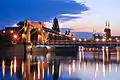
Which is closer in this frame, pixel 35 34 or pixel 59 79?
pixel 59 79

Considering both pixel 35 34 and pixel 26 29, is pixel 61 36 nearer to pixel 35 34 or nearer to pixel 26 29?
pixel 35 34

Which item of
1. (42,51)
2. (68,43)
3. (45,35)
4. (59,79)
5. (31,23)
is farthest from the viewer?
(45,35)

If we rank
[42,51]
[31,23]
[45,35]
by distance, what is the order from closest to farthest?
[42,51] < [31,23] < [45,35]

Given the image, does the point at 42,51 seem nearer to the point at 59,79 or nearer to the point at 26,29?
the point at 26,29

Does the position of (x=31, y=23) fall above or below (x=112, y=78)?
above

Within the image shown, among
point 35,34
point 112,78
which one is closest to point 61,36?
point 35,34

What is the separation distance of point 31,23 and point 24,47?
15.1 meters

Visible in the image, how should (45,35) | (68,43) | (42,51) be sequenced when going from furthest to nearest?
1. (45,35)
2. (42,51)
3. (68,43)

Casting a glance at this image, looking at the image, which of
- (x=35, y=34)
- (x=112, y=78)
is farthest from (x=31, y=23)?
(x=112, y=78)

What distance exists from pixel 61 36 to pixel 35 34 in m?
10.5

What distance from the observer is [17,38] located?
249ft

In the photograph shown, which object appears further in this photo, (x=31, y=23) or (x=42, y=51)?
(x=31, y=23)

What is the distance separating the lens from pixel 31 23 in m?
78.9

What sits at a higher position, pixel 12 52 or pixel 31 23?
pixel 31 23
